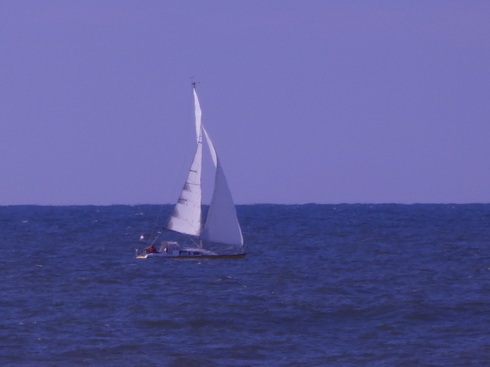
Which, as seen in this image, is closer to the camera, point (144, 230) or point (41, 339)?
point (41, 339)

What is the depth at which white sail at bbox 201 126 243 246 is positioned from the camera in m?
51.7

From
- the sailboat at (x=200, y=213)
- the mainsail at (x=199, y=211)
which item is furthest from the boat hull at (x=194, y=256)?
the mainsail at (x=199, y=211)

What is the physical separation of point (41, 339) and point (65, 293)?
1076 centimetres

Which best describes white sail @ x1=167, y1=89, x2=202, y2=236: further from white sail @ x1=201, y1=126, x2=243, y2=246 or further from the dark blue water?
the dark blue water

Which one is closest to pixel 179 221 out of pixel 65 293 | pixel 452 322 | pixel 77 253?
pixel 77 253

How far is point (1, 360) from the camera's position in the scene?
83.6 ft

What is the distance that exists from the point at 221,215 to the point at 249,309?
18.0m

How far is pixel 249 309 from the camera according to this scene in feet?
113

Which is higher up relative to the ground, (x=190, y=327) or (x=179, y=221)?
(x=179, y=221)

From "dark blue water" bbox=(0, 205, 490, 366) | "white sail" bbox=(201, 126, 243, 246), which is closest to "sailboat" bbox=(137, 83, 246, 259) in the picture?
"white sail" bbox=(201, 126, 243, 246)

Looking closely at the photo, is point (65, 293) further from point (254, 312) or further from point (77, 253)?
point (77, 253)

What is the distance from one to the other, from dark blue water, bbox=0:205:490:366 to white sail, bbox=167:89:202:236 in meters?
1.99

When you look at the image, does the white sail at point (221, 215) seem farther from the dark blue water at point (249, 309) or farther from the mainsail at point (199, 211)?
the dark blue water at point (249, 309)

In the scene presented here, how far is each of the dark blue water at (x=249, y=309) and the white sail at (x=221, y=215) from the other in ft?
→ 4.77
